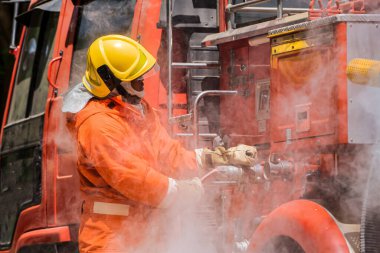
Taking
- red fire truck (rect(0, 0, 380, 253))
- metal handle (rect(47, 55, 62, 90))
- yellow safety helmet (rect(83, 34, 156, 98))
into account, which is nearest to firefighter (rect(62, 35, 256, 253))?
yellow safety helmet (rect(83, 34, 156, 98))

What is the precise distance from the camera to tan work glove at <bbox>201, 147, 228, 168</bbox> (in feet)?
14.9

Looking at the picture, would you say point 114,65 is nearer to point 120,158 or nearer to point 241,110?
point 120,158

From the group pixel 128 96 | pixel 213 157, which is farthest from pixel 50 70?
pixel 213 157

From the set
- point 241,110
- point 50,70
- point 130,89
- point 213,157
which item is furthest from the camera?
point 50,70

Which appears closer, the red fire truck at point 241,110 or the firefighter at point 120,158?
the red fire truck at point 241,110

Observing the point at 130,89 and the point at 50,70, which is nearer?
the point at 130,89

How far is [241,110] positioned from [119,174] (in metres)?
0.95

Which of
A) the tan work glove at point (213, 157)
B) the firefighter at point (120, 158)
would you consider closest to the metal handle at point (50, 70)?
the firefighter at point (120, 158)

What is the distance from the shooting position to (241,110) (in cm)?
486

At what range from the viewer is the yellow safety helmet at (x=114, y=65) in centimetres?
442

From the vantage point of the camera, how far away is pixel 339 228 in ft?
12.1

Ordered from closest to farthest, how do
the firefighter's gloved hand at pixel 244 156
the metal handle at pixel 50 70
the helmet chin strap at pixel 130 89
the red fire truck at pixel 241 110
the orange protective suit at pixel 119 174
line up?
the red fire truck at pixel 241 110, the orange protective suit at pixel 119 174, the firefighter's gloved hand at pixel 244 156, the helmet chin strap at pixel 130 89, the metal handle at pixel 50 70

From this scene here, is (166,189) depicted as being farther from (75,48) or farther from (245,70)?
(75,48)

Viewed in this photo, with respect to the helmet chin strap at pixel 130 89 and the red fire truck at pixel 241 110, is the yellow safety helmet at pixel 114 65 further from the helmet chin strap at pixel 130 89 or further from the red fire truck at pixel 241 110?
the red fire truck at pixel 241 110
